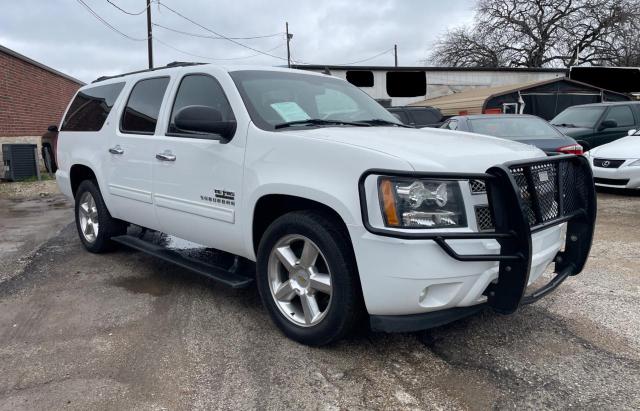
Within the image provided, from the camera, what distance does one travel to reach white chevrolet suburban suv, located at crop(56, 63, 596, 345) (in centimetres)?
268

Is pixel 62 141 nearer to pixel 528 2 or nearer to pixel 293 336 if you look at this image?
pixel 293 336

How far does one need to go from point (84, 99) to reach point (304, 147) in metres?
3.78

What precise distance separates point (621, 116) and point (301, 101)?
33.9 ft

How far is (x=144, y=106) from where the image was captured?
15.2ft

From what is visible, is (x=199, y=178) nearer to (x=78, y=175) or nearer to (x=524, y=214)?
(x=524, y=214)

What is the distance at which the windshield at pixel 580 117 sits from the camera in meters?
11.5

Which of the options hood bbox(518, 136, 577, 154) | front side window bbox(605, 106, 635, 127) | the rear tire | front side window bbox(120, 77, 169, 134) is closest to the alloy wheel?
front side window bbox(120, 77, 169, 134)

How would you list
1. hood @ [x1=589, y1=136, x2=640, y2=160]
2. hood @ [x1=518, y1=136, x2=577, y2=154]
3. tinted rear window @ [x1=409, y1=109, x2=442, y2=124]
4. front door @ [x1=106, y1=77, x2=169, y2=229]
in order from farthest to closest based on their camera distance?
tinted rear window @ [x1=409, y1=109, x2=442, y2=124]
hood @ [x1=589, y1=136, x2=640, y2=160]
hood @ [x1=518, y1=136, x2=577, y2=154]
front door @ [x1=106, y1=77, x2=169, y2=229]

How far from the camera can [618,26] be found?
127 ft

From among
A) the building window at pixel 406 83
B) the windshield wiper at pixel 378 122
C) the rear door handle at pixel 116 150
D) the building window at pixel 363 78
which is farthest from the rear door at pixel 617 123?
the building window at pixel 406 83

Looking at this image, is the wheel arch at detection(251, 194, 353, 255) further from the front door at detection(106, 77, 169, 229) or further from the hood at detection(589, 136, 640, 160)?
the hood at detection(589, 136, 640, 160)

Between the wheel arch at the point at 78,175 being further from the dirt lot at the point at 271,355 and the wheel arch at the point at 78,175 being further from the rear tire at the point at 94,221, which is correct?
the dirt lot at the point at 271,355

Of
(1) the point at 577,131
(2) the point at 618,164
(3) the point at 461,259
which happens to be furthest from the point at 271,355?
(1) the point at 577,131

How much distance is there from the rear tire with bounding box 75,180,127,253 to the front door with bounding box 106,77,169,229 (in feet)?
1.01
